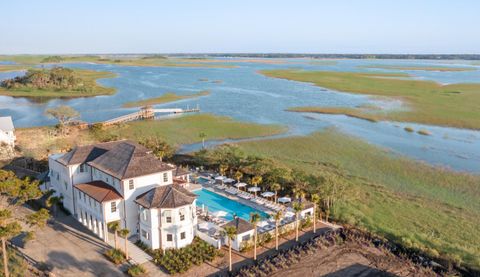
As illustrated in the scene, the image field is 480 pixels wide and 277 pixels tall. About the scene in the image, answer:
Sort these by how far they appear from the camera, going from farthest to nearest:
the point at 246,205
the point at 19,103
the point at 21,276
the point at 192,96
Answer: the point at 192,96, the point at 19,103, the point at 246,205, the point at 21,276

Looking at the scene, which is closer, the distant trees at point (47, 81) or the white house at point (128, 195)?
the white house at point (128, 195)

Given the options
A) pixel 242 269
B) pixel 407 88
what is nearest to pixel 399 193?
pixel 242 269

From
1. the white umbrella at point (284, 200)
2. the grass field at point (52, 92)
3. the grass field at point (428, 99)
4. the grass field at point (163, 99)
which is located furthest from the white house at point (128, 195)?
the grass field at point (52, 92)

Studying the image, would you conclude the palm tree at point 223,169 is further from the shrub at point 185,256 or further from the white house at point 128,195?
the shrub at point 185,256

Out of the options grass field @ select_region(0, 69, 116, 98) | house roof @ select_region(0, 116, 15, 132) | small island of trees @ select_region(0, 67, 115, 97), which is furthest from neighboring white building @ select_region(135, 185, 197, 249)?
small island of trees @ select_region(0, 67, 115, 97)

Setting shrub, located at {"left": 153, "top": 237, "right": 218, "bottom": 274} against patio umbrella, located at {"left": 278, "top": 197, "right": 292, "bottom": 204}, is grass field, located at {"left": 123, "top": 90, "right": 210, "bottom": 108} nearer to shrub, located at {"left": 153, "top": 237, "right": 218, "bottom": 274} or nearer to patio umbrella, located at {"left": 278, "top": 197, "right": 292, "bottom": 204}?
patio umbrella, located at {"left": 278, "top": 197, "right": 292, "bottom": 204}

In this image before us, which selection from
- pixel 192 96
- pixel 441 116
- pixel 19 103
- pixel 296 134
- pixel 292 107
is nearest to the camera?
pixel 296 134

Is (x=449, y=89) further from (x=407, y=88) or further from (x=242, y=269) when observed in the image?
(x=242, y=269)
